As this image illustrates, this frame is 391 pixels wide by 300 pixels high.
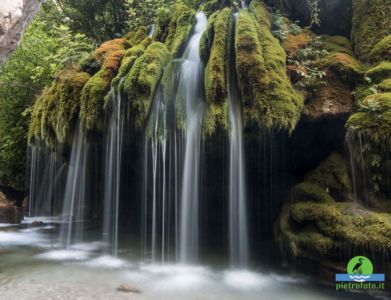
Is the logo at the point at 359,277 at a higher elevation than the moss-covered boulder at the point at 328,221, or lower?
lower

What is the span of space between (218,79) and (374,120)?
2.99 m

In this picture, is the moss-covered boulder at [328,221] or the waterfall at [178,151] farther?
the waterfall at [178,151]

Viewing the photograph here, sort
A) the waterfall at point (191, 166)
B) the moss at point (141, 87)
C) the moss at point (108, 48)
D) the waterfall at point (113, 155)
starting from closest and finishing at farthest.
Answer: the waterfall at point (191, 166) → the moss at point (141, 87) → the waterfall at point (113, 155) → the moss at point (108, 48)

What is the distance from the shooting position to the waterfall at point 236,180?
626 centimetres

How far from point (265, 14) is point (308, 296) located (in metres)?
6.46

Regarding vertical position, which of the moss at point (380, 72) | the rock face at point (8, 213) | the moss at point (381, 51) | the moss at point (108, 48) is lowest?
the rock face at point (8, 213)

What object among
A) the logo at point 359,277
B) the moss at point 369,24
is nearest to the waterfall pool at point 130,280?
the logo at point 359,277

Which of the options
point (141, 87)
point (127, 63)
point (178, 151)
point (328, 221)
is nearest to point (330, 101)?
point (328, 221)

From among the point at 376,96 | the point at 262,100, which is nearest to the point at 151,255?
the point at 262,100

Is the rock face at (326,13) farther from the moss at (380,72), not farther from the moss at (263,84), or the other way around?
the moss at (263,84)

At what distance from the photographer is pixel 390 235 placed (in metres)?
4.74

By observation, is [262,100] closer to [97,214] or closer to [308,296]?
[308,296]

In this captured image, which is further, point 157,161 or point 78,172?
point 78,172

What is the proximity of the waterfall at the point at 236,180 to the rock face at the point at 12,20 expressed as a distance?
3743mm
